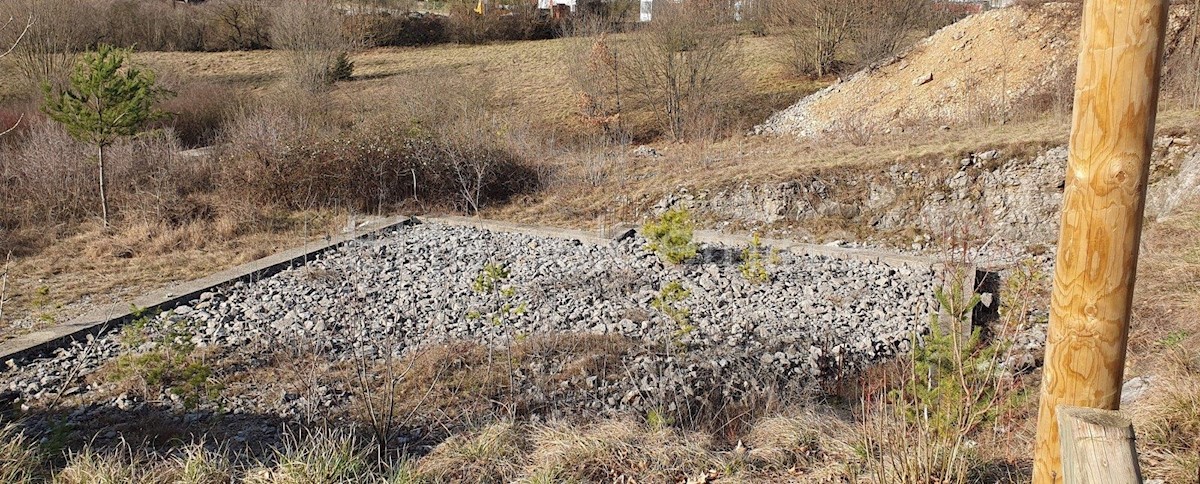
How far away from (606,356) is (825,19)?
20600mm

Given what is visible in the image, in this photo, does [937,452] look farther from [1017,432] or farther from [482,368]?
[482,368]

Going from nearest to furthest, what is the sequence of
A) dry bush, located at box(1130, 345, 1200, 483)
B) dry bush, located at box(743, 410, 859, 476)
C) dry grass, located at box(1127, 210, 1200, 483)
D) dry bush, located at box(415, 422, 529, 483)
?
dry bush, located at box(1130, 345, 1200, 483), dry grass, located at box(1127, 210, 1200, 483), dry bush, located at box(743, 410, 859, 476), dry bush, located at box(415, 422, 529, 483)

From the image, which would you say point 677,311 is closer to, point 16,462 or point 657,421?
point 657,421

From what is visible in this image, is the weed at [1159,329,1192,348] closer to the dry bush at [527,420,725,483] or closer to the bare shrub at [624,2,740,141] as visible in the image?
the dry bush at [527,420,725,483]

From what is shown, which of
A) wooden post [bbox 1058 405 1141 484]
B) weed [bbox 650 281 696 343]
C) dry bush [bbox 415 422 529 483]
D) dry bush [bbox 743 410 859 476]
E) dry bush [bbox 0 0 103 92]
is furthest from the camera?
dry bush [bbox 0 0 103 92]

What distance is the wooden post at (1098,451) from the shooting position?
6.20 feet

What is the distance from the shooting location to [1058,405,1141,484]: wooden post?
6.20 ft

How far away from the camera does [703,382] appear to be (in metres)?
5.13

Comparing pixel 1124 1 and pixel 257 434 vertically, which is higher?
pixel 1124 1

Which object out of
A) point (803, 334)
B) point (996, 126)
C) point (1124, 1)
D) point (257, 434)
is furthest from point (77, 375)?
point (996, 126)

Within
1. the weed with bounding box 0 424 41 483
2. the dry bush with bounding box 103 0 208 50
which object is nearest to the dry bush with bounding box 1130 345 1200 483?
the weed with bounding box 0 424 41 483

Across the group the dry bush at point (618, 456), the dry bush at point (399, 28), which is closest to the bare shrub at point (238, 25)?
the dry bush at point (399, 28)

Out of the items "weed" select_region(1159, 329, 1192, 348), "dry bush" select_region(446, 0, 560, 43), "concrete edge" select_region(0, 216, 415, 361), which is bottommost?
"concrete edge" select_region(0, 216, 415, 361)

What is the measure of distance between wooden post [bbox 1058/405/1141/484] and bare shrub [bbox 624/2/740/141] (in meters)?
17.1
